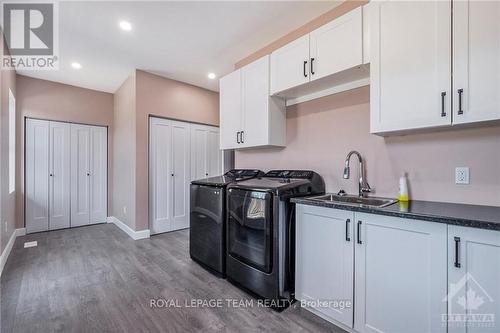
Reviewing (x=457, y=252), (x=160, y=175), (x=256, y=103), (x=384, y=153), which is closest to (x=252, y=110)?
(x=256, y=103)

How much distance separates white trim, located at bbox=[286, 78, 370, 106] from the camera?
2059mm

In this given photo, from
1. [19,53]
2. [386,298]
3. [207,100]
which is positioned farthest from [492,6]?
[19,53]

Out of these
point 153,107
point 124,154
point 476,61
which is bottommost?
point 124,154

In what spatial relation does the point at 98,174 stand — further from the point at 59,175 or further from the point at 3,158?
the point at 3,158

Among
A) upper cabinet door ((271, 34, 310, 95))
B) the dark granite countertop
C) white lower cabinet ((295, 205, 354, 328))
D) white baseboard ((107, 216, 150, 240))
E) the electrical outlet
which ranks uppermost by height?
upper cabinet door ((271, 34, 310, 95))

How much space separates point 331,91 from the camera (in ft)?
7.48

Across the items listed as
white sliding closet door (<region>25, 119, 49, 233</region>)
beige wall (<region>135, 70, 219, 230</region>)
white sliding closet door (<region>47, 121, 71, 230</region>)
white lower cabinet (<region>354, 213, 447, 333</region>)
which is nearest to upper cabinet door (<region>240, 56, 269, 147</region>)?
white lower cabinet (<region>354, 213, 447, 333</region>)

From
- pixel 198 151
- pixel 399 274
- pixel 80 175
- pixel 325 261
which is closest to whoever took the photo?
pixel 399 274

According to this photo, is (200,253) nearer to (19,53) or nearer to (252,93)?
(252,93)

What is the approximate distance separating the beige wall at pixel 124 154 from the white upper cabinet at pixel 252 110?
1.75m

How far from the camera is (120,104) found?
4.39 meters

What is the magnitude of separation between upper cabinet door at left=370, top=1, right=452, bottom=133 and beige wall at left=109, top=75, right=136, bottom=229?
341cm

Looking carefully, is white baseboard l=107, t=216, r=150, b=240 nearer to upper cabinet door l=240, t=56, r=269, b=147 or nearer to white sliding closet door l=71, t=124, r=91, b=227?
white sliding closet door l=71, t=124, r=91, b=227

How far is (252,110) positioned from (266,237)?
1.43 meters
